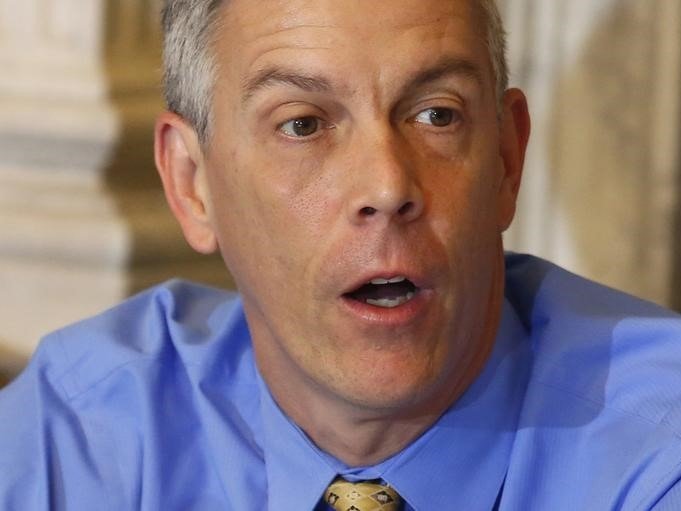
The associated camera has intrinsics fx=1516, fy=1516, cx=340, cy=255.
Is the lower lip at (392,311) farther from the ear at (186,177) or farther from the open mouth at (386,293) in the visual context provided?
the ear at (186,177)

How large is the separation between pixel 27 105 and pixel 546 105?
3.59 feet

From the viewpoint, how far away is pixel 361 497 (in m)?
→ 1.78

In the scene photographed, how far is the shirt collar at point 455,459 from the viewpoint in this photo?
179 cm

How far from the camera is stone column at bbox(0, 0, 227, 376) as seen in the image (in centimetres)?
252

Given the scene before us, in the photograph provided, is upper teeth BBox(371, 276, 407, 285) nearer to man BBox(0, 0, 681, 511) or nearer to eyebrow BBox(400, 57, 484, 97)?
man BBox(0, 0, 681, 511)

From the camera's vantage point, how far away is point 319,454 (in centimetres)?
184

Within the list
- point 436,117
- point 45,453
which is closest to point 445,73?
point 436,117

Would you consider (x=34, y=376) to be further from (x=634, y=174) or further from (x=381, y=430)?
(x=634, y=174)

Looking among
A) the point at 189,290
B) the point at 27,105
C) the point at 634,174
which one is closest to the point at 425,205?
the point at 189,290

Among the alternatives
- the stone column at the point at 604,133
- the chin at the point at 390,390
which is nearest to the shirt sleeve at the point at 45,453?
the chin at the point at 390,390

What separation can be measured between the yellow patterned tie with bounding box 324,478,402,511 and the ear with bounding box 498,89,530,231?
1.15 feet

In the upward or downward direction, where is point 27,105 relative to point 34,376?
upward

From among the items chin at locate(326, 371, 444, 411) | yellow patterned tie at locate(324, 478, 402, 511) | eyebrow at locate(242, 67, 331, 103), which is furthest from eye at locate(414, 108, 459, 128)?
yellow patterned tie at locate(324, 478, 402, 511)

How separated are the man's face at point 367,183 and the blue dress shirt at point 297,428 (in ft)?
0.32
